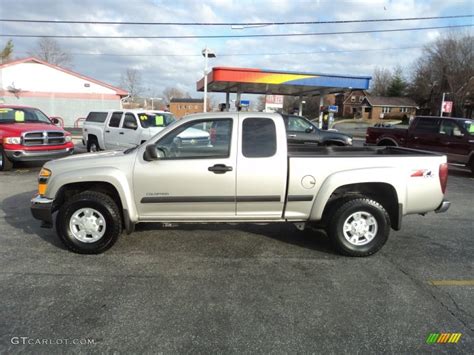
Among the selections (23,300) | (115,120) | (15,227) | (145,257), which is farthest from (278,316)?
(115,120)

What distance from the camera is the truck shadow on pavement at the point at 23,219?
16.0 ft

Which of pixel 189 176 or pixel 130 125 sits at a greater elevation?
pixel 130 125

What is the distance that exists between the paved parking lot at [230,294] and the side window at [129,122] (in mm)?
6853

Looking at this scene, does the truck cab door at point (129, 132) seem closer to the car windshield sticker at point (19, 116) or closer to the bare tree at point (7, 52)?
the car windshield sticker at point (19, 116)

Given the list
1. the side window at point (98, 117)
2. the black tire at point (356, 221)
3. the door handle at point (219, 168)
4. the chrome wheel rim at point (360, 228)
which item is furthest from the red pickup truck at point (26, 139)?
the chrome wheel rim at point (360, 228)

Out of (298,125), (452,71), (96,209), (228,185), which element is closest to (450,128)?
(298,125)

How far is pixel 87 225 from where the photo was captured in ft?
13.8

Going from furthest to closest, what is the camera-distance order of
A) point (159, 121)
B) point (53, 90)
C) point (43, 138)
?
point (53, 90)
point (159, 121)
point (43, 138)

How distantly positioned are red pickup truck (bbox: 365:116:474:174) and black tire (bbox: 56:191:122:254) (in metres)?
11.1

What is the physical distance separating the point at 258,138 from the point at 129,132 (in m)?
8.68

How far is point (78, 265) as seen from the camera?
398cm

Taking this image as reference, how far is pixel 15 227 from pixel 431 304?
560 cm

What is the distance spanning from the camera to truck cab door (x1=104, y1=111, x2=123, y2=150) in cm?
1228

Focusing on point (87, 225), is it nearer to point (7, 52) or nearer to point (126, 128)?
point (126, 128)
